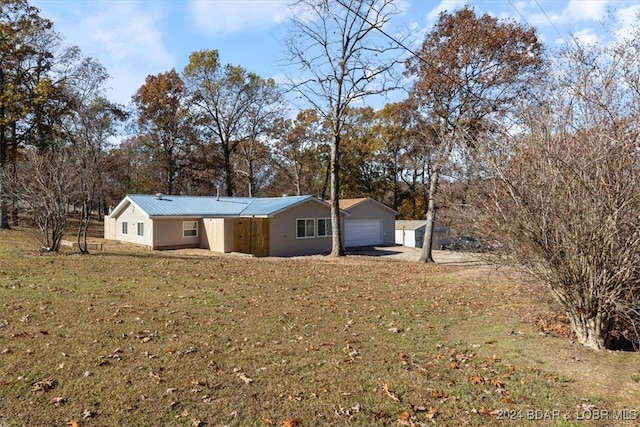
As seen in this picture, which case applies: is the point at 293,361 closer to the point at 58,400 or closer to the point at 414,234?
the point at 58,400

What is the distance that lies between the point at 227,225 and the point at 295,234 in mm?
3779

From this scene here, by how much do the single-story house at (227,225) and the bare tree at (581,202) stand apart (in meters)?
17.7

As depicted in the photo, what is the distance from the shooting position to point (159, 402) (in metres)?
4.00

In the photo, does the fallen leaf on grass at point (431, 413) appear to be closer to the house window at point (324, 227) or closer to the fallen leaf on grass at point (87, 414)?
the fallen leaf on grass at point (87, 414)

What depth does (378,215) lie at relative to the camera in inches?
1197

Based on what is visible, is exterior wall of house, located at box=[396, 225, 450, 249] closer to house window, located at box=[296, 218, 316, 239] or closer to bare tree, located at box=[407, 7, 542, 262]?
house window, located at box=[296, 218, 316, 239]

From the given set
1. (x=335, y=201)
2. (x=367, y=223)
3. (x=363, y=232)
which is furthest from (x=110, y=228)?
(x=367, y=223)

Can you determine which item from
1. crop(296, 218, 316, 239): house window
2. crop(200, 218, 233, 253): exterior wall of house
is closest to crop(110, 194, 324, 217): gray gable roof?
crop(296, 218, 316, 239): house window

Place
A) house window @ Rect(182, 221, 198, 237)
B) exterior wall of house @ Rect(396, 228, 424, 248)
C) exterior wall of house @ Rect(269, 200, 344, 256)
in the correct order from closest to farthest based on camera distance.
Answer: exterior wall of house @ Rect(269, 200, 344, 256) < house window @ Rect(182, 221, 198, 237) < exterior wall of house @ Rect(396, 228, 424, 248)

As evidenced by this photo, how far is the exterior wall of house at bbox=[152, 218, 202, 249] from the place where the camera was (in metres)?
22.9

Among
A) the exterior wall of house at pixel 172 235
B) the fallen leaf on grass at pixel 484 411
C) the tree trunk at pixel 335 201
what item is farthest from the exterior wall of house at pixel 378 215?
the fallen leaf on grass at pixel 484 411

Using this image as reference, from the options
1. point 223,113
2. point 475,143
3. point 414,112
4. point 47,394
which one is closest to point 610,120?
point 475,143

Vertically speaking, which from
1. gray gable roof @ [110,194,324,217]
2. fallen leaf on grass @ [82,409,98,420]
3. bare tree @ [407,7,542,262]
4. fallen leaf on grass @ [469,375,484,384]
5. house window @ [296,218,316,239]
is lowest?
fallen leaf on grass @ [469,375,484,384]

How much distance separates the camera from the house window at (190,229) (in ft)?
79.1
